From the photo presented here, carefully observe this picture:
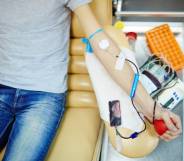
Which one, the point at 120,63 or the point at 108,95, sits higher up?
the point at 120,63

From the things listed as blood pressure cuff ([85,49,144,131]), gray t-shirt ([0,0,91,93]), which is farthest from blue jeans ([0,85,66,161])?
blood pressure cuff ([85,49,144,131])

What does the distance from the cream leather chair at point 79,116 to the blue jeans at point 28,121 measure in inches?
2.6

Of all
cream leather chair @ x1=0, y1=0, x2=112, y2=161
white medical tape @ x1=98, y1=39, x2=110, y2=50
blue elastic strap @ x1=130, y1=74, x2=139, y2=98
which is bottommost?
cream leather chair @ x1=0, y1=0, x2=112, y2=161

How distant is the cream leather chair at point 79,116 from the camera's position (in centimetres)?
124

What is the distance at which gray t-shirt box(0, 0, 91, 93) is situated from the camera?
126 cm

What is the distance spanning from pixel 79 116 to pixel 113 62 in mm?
378

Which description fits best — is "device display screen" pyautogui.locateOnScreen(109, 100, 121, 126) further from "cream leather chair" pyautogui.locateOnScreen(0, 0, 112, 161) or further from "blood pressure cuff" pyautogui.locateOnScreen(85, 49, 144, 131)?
"cream leather chair" pyautogui.locateOnScreen(0, 0, 112, 161)

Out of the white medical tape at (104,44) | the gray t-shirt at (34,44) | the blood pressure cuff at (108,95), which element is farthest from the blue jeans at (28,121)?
the white medical tape at (104,44)

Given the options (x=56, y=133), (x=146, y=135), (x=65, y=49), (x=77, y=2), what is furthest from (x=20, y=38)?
(x=146, y=135)

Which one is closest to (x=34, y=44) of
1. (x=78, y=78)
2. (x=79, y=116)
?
(x=78, y=78)

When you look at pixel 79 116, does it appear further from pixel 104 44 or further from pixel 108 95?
pixel 104 44

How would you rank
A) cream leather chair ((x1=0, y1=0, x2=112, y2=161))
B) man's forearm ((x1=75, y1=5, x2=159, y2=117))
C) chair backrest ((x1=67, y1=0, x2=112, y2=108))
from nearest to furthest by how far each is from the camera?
man's forearm ((x1=75, y1=5, x2=159, y2=117)), cream leather chair ((x1=0, y1=0, x2=112, y2=161)), chair backrest ((x1=67, y1=0, x2=112, y2=108))

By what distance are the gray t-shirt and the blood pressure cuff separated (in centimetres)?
17

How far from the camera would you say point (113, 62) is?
3.81 ft
